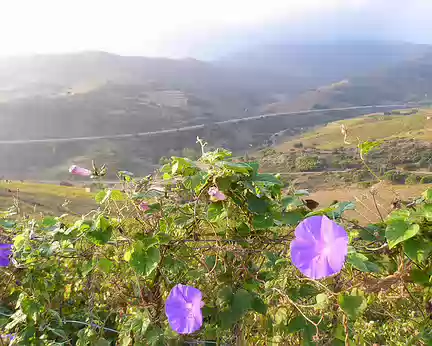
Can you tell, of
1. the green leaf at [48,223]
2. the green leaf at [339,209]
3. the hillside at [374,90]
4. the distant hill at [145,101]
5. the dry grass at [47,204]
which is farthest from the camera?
the hillside at [374,90]

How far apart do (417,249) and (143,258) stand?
50cm

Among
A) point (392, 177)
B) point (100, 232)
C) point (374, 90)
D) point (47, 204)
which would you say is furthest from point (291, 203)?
point (374, 90)

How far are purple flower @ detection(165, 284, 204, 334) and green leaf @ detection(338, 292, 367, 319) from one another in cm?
27

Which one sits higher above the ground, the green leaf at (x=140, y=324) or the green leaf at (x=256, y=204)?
the green leaf at (x=256, y=204)

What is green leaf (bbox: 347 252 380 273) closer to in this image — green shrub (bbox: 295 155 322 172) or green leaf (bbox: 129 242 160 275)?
green leaf (bbox: 129 242 160 275)

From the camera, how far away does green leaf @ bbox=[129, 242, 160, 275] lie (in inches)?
33.0

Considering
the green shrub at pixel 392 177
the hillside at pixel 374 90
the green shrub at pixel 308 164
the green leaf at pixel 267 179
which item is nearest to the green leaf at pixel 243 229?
the green leaf at pixel 267 179

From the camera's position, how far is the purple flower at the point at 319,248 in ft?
2.29

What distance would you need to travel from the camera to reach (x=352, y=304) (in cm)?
76

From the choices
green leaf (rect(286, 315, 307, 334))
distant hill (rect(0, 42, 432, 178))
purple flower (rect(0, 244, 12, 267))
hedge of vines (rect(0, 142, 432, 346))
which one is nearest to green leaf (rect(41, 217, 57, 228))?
hedge of vines (rect(0, 142, 432, 346))

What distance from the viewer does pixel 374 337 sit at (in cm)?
136

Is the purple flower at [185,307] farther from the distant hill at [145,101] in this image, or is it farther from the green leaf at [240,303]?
the distant hill at [145,101]

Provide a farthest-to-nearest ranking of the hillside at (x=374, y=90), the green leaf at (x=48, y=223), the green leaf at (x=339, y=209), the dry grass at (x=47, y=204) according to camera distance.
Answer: the hillside at (x=374, y=90), the dry grass at (x=47, y=204), the green leaf at (x=48, y=223), the green leaf at (x=339, y=209)

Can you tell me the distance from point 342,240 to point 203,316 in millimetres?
367
